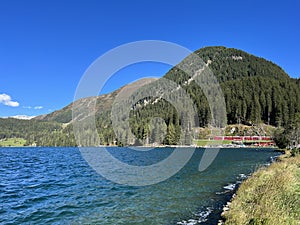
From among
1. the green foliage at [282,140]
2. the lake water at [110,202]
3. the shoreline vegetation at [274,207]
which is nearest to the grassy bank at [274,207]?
the shoreline vegetation at [274,207]

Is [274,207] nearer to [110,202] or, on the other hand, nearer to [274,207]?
[274,207]

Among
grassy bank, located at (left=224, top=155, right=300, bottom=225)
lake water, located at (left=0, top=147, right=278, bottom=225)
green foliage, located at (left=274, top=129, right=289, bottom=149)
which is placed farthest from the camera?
green foliage, located at (left=274, top=129, right=289, bottom=149)

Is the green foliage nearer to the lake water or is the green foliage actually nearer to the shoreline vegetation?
the lake water

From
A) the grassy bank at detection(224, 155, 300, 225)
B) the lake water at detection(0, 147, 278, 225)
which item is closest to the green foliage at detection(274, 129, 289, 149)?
the lake water at detection(0, 147, 278, 225)

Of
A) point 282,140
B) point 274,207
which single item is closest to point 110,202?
point 274,207

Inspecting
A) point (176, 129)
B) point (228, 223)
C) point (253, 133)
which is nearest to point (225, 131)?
point (253, 133)

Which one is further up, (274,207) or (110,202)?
(274,207)

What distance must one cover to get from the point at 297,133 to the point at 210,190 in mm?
78309

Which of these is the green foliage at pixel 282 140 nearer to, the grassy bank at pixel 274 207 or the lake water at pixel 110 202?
the lake water at pixel 110 202

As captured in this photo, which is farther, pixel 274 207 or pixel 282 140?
pixel 282 140

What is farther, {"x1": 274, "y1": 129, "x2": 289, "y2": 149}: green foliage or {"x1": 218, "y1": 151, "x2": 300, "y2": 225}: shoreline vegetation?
{"x1": 274, "y1": 129, "x2": 289, "y2": 149}: green foliage

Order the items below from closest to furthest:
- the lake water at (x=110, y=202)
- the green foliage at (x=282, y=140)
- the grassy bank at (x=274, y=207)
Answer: the grassy bank at (x=274, y=207) < the lake water at (x=110, y=202) < the green foliage at (x=282, y=140)

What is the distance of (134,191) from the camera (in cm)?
2566

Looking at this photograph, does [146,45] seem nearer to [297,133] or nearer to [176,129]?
[297,133]
